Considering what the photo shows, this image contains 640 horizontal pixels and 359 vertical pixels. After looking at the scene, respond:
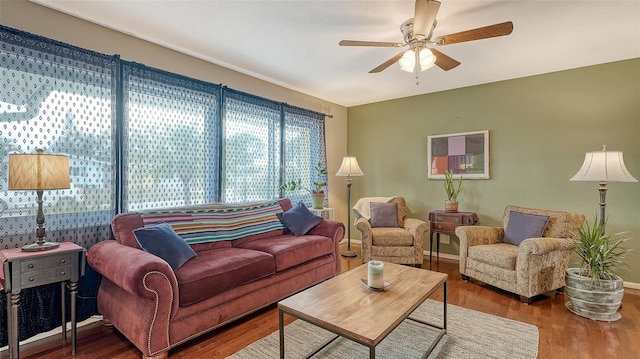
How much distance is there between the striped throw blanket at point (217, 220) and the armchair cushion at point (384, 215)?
4.82 ft

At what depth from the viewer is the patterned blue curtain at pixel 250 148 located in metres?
3.68

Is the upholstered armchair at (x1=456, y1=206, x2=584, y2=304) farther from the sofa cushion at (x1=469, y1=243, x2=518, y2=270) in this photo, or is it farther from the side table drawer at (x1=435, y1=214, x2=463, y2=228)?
the side table drawer at (x1=435, y1=214, x2=463, y2=228)

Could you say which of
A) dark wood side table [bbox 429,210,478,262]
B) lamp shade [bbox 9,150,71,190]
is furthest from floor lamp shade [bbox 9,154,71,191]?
dark wood side table [bbox 429,210,478,262]

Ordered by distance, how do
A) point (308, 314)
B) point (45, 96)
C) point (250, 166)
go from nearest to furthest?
point (308, 314) → point (45, 96) → point (250, 166)

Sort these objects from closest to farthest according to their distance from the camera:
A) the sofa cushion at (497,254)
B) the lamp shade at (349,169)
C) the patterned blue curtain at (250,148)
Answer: the sofa cushion at (497,254), the patterned blue curtain at (250,148), the lamp shade at (349,169)

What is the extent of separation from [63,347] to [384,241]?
3236 mm

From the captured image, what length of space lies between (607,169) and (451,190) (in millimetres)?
1804

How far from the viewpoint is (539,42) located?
118 inches

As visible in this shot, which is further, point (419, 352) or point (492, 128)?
point (492, 128)

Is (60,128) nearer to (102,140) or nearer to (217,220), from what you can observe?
(102,140)

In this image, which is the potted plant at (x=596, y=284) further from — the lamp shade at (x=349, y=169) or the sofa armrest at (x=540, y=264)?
the lamp shade at (x=349, y=169)

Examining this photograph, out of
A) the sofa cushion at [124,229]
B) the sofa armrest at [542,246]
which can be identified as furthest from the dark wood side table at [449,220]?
the sofa cushion at [124,229]

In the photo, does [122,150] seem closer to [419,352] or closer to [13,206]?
[13,206]

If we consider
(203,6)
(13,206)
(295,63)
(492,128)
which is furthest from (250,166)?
(492,128)
